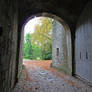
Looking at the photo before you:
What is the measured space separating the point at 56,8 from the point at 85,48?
99.7 inches

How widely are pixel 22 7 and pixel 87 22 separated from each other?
3086 millimetres

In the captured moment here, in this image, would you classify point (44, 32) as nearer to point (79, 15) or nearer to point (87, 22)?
point (79, 15)

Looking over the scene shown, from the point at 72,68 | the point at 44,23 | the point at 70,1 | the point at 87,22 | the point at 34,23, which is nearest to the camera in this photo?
the point at 87,22

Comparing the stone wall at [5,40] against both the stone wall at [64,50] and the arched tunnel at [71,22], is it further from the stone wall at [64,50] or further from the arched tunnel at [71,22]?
the stone wall at [64,50]

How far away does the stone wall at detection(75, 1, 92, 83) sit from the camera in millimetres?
3855

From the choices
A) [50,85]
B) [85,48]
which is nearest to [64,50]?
[85,48]

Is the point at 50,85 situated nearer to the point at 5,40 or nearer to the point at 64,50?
the point at 5,40

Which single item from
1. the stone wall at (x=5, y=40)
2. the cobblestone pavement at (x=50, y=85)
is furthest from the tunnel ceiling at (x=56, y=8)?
the cobblestone pavement at (x=50, y=85)

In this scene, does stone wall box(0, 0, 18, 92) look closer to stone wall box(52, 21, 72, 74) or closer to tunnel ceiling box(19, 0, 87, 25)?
tunnel ceiling box(19, 0, 87, 25)

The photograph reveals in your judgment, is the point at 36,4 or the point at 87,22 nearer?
the point at 87,22

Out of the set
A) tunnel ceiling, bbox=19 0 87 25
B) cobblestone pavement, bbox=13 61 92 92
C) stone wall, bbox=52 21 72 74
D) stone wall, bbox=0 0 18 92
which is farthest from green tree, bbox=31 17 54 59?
stone wall, bbox=0 0 18 92

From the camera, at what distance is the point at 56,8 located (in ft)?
17.2

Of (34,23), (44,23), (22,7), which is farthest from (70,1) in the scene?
(34,23)

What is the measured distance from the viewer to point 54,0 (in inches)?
192
